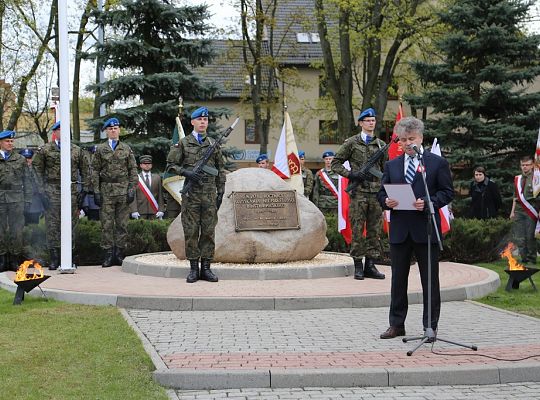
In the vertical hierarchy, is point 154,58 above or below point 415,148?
above

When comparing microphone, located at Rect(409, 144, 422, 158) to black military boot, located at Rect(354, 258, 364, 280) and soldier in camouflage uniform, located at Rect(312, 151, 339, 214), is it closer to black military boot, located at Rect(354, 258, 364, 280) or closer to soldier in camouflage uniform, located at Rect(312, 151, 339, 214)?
black military boot, located at Rect(354, 258, 364, 280)

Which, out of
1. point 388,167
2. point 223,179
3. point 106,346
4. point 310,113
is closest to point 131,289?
point 223,179

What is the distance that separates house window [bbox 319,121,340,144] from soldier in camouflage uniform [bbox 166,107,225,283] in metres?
30.8

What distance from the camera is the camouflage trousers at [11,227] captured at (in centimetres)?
1227

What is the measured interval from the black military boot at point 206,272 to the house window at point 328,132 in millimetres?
30914

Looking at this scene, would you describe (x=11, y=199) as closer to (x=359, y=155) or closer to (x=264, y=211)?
(x=264, y=211)

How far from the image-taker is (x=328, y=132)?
42.4 m

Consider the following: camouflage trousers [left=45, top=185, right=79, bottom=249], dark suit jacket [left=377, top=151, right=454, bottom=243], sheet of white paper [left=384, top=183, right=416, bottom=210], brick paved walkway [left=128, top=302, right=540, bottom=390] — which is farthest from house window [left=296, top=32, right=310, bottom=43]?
sheet of white paper [left=384, top=183, right=416, bottom=210]

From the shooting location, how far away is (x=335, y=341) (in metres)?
7.03

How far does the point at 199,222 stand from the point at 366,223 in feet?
7.93

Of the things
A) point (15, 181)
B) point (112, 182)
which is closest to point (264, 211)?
point (112, 182)

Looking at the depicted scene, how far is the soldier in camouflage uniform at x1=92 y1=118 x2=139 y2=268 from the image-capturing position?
1227 centimetres

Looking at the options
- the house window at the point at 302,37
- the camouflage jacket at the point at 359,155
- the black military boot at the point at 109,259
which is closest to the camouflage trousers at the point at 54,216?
the black military boot at the point at 109,259

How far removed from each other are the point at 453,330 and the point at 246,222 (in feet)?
15.1
